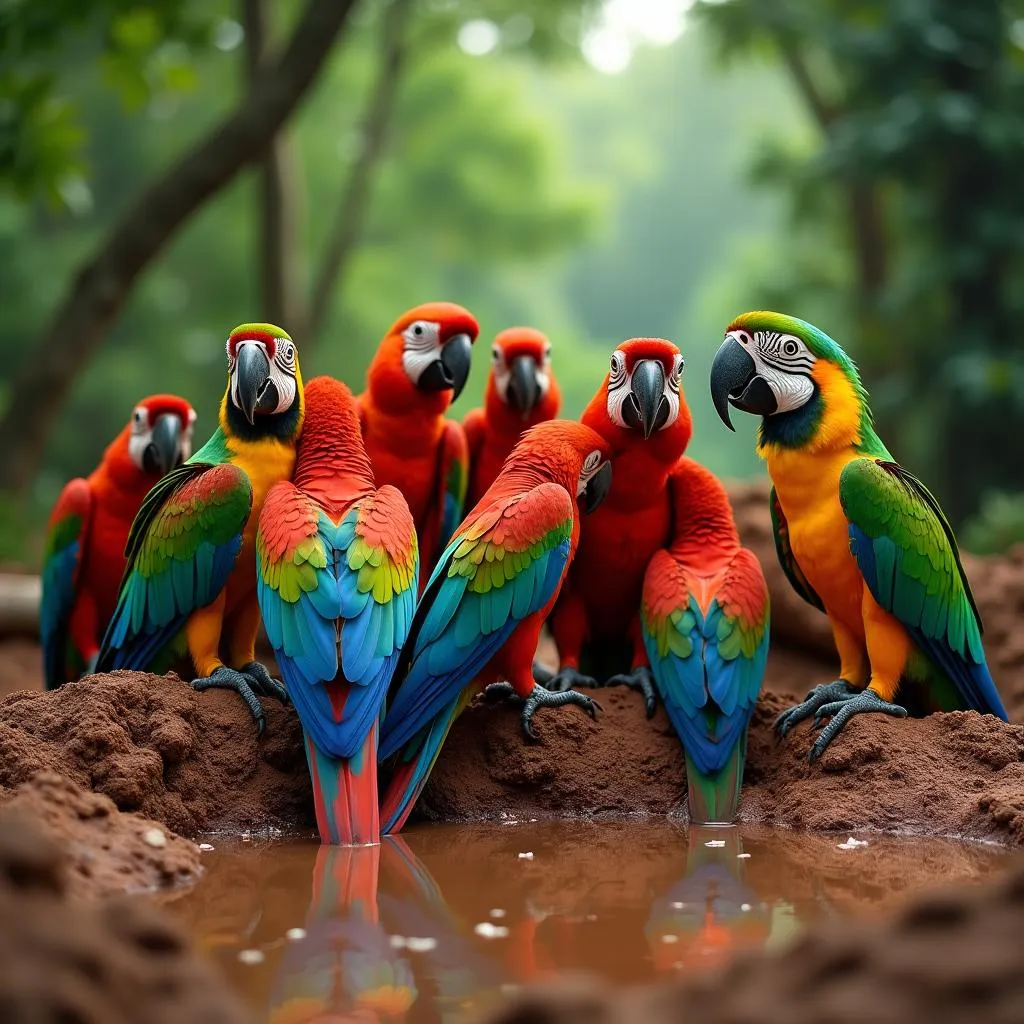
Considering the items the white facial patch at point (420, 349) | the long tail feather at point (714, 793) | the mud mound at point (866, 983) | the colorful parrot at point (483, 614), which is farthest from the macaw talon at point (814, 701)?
the mud mound at point (866, 983)

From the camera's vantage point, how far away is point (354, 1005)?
2.16 meters

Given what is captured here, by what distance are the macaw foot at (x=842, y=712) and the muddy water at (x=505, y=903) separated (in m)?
0.34

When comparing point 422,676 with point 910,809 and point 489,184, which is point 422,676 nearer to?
point 910,809

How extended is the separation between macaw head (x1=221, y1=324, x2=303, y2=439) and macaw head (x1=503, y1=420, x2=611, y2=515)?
75cm

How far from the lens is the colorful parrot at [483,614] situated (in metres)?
3.74

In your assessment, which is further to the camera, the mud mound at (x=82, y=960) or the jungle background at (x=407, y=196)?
the jungle background at (x=407, y=196)

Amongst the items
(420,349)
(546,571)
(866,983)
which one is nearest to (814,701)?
(546,571)

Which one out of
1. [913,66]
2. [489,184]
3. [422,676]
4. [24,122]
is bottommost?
[422,676]

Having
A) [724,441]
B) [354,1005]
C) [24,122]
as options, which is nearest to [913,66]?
[24,122]

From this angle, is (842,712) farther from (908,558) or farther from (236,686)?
(236,686)

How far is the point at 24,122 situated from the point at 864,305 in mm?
7842

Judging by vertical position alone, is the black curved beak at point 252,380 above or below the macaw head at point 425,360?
below

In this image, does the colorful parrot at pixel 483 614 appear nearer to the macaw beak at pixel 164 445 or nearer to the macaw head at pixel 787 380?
the macaw head at pixel 787 380

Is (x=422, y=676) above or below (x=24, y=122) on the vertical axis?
below
